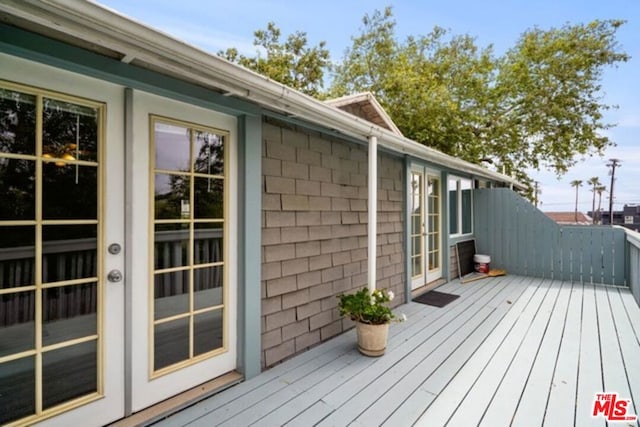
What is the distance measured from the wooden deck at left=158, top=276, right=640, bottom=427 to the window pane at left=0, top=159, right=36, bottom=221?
1.38m

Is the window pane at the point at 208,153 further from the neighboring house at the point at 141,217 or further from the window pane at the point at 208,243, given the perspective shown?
the window pane at the point at 208,243

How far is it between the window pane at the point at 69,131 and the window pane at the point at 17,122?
0.05 meters

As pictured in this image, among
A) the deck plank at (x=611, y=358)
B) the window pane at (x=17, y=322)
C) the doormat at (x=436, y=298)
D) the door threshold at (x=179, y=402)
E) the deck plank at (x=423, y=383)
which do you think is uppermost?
the window pane at (x=17, y=322)

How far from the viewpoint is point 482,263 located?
20.6 ft

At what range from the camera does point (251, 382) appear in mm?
2303

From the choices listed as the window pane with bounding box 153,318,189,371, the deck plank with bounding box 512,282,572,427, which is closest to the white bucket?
the deck plank with bounding box 512,282,572,427

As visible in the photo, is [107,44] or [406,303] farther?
[406,303]

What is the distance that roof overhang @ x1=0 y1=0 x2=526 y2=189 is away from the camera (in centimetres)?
116

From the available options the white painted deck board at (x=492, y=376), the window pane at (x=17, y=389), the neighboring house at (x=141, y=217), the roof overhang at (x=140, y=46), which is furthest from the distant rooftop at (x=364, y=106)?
the window pane at (x=17, y=389)

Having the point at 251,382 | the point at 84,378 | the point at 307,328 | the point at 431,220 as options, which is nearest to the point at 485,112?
the point at 431,220

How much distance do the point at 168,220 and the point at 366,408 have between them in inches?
69.2

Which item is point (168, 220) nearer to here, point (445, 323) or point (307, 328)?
point (307, 328)

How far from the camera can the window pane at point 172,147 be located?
1991mm

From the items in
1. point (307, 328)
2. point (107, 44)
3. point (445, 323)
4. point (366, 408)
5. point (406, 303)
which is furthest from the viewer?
point (406, 303)
